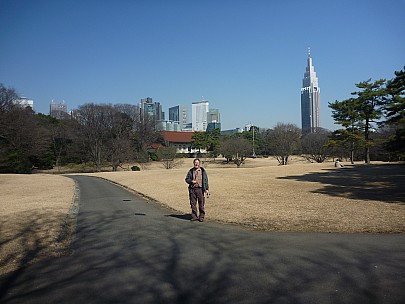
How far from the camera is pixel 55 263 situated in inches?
194

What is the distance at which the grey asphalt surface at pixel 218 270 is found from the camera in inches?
139

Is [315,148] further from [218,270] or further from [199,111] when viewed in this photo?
[199,111]

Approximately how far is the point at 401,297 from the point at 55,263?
4.59 m

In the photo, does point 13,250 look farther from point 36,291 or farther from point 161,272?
point 161,272

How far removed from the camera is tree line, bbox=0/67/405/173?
4222 centimetres

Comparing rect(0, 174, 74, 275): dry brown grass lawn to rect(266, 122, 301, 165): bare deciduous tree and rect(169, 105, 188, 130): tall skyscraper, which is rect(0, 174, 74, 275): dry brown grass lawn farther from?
rect(169, 105, 188, 130): tall skyscraper

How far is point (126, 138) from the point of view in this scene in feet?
197

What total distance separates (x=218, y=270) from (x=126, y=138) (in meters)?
57.8

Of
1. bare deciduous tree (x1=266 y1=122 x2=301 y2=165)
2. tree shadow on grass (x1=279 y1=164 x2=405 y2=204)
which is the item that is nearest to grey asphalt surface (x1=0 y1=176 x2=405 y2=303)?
tree shadow on grass (x1=279 y1=164 x2=405 y2=204)

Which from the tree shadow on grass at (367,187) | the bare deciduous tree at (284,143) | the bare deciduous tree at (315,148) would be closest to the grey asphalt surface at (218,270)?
the tree shadow on grass at (367,187)

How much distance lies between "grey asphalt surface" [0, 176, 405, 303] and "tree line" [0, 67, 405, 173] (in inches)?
1440

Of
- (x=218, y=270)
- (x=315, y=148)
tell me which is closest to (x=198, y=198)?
(x=218, y=270)

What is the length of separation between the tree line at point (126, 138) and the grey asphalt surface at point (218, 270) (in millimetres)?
36586

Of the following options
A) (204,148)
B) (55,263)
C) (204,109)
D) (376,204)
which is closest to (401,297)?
(55,263)
